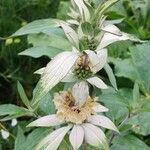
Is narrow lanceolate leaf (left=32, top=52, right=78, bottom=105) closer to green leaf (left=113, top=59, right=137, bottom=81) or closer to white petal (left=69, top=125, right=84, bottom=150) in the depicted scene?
white petal (left=69, top=125, right=84, bottom=150)

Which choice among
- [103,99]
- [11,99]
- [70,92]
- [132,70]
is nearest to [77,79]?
[70,92]

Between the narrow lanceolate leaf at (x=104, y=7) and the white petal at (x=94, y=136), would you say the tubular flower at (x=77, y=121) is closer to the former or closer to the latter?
the white petal at (x=94, y=136)

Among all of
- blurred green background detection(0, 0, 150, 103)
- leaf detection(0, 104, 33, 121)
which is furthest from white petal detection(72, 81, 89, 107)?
blurred green background detection(0, 0, 150, 103)

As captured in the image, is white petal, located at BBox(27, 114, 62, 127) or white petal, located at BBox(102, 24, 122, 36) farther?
white petal, located at BBox(27, 114, 62, 127)

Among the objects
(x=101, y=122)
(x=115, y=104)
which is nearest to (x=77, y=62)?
(x=101, y=122)

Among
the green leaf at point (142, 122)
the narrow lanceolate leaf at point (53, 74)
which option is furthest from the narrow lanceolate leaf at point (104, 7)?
the green leaf at point (142, 122)

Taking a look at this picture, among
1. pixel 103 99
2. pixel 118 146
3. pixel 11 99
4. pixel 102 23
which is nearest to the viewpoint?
pixel 102 23

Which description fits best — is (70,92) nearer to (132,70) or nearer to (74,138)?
(74,138)
